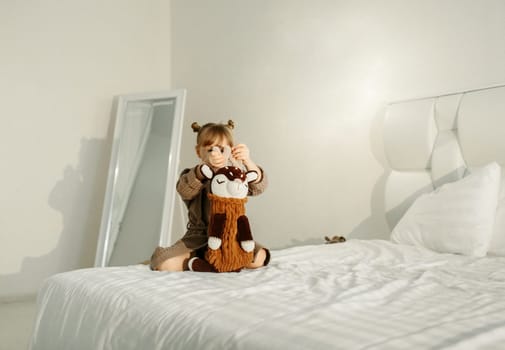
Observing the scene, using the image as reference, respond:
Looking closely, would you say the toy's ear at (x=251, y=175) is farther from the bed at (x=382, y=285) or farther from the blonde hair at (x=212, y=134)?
the bed at (x=382, y=285)

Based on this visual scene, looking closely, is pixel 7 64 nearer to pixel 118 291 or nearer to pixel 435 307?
pixel 118 291

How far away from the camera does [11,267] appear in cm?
317

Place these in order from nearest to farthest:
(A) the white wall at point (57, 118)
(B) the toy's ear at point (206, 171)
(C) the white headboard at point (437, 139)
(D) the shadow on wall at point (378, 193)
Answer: (B) the toy's ear at point (206, 171), (C) the white headboard at point (437, 139), (D) the shadow on wall at point (378, 193), (A) the white wall at point (57, 118)

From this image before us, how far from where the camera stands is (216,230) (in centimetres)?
149

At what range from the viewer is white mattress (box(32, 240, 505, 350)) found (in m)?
0.81

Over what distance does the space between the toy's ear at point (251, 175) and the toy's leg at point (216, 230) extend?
0.16 m

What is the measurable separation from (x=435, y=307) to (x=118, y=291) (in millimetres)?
714

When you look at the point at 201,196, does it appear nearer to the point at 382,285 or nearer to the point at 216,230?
the point at 216,230

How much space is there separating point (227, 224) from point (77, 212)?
226 cm

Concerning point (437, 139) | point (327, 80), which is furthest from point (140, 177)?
point (437, 139)

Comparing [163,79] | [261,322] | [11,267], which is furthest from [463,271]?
[163,79]

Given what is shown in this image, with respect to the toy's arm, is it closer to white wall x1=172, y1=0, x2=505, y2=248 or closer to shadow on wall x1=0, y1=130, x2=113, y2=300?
white wall x1=172, y1=0, x2=505, y2=248

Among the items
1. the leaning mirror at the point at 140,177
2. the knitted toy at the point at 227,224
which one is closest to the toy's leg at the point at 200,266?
the knitted toy at the point at 227,224

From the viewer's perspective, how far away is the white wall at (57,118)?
3.19m
